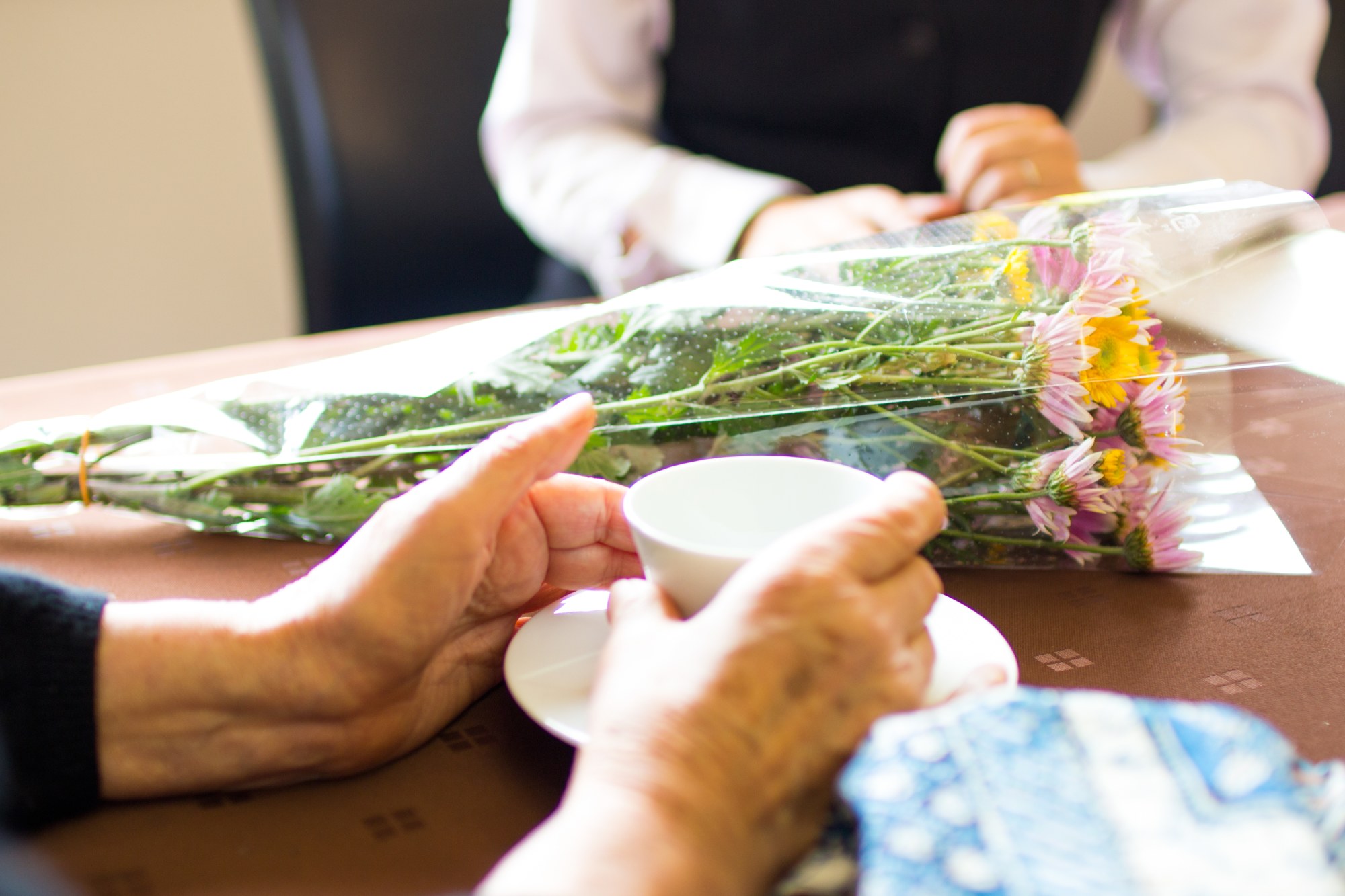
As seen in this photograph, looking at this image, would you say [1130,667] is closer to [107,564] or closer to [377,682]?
[377,682]

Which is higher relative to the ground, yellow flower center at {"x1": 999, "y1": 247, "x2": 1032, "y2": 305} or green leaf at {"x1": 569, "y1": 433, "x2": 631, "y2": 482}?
yellow flower center at {"x1": 999, "y1": 247, "x2": 1032, "y2": 305}

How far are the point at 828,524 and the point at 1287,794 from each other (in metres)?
0.17

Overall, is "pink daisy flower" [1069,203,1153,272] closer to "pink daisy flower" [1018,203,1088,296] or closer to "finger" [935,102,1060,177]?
"pink daisy flower" [1018,203,1088,296]

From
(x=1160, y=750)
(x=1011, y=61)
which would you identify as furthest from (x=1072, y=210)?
(x=1011, y=61)

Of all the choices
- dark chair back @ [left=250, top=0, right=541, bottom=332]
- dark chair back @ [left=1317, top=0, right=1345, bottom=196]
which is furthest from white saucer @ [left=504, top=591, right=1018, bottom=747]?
dark chair back @ [left=1317, top=0, right=1345, bottom=196]

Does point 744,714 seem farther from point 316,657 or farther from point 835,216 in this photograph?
point 835,216

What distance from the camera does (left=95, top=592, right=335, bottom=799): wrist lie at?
0.41 meters

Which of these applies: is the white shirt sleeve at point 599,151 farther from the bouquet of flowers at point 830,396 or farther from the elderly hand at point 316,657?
the elderly hand at point 316,657

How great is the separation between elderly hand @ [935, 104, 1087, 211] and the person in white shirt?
166mm

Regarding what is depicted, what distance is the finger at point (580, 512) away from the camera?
1.70ft

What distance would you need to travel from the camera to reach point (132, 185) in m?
2.10

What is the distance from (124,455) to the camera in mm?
681

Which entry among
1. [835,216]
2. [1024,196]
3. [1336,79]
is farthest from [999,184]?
[1336,79]

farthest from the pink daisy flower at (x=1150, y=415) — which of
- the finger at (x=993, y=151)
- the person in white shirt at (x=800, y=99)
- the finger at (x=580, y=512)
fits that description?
the person in white shirt at (x=800, y=99)
